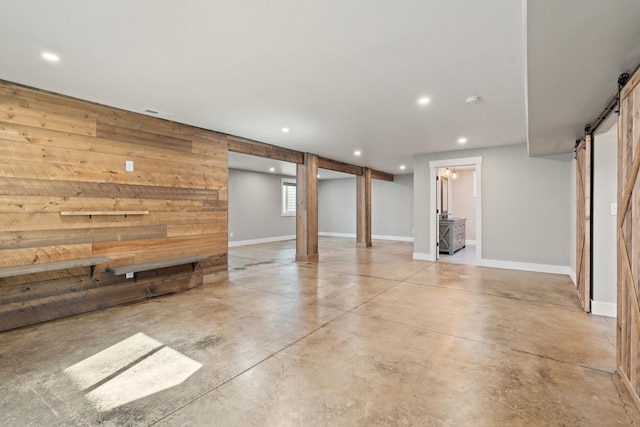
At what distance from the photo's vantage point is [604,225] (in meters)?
3.29

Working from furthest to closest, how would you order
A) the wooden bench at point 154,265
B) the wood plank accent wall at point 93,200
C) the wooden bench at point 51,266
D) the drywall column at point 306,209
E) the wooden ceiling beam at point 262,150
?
the drywall column at point 306,209 < the wooden ceiling beam at point 262,150 < the wooden bench at point 154,265 < the wood plank accent wall at point 93,200 < the wooden bench at point 51,266

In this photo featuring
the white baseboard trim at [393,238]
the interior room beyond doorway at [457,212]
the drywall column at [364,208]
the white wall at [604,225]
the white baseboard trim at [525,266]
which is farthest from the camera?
the white baseboard trim at [393,238]

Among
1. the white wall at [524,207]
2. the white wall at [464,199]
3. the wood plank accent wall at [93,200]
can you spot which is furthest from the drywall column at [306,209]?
the white wall at [464,199]

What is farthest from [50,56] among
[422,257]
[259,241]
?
[259,241]

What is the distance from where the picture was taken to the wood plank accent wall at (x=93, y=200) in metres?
3.01

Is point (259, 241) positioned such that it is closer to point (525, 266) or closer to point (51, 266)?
point (51, 266)

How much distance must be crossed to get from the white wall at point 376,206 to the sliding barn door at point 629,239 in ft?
27.9

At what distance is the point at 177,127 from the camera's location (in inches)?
170

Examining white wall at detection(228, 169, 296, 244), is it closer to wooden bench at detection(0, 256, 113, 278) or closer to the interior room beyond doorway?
the interior room beyond doorway

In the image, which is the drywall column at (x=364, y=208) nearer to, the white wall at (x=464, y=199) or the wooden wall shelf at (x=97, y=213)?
the white wall at (x=464, y=199)

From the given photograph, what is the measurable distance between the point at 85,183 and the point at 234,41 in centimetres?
255

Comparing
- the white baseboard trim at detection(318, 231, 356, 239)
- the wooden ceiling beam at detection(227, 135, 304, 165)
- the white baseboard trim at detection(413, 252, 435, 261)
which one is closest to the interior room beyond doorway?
the white baseboard trim at detection(413, 252, 435, 261)

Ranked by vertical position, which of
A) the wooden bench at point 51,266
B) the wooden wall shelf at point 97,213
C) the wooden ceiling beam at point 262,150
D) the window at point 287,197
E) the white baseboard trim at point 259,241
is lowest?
the white baseboard trim at point 259,241

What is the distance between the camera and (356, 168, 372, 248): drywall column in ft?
30.3
